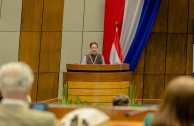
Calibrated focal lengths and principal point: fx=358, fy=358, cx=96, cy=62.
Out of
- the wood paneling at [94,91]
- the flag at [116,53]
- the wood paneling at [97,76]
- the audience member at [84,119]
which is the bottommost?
the wood paneling at [94,91]

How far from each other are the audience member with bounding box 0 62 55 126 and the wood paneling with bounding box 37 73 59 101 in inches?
270

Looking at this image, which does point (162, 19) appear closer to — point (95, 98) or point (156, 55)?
point (156, 55)

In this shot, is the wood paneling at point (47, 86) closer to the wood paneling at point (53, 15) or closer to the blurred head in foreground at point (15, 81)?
the wood paneling at point (53, 15)

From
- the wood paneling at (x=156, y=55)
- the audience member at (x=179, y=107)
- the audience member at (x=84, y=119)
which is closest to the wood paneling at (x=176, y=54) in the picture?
the wood paneling at (x=156, y=55)

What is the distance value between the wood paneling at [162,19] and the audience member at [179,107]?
6785 mm

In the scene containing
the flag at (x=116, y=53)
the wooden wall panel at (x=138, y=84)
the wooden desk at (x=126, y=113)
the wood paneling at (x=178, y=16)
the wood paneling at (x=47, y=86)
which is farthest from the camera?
the wood paneling at (x=47, y=86)

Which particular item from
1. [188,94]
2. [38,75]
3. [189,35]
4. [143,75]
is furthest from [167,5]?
[188,94]

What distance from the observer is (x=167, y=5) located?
819cm

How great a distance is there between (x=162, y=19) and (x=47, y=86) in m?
3.11

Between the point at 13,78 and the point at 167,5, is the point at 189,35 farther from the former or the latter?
the point at 13,78

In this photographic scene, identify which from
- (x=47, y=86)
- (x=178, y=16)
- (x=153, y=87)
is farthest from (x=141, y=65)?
(x=47, y=86)

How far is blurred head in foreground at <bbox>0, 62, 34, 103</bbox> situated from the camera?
1638mm

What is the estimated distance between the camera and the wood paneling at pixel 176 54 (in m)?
8.10

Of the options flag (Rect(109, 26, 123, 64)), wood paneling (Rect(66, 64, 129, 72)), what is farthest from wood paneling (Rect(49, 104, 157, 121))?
flag (Rect(109, 26, 123, 64))
